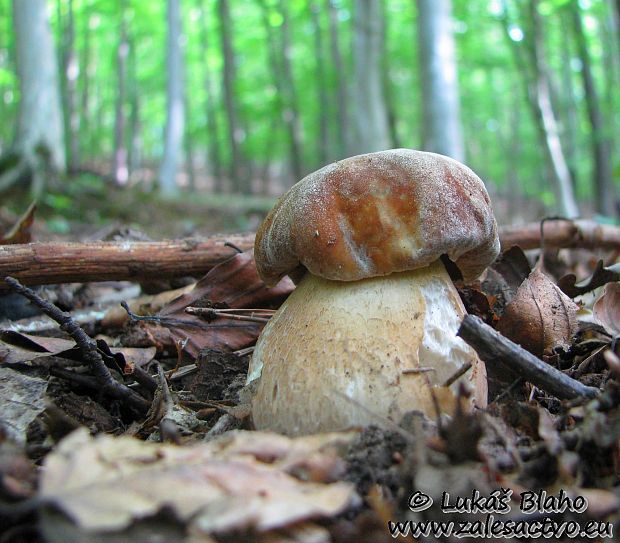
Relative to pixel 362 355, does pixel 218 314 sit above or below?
below

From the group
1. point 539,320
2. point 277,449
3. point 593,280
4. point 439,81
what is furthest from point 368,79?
point 277,449

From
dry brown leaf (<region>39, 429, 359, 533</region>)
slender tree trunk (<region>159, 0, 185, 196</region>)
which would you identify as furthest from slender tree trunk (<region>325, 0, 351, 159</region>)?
dry brown leaf (<region>39, 429, 359, 533</region>)

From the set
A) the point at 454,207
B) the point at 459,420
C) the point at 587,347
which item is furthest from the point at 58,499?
the point at 587,347

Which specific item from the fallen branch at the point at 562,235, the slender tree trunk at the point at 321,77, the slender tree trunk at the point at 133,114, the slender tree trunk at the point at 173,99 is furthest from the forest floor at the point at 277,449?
the slender tree trunk at the point at 133,114

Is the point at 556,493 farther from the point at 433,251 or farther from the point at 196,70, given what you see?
the point at 196,70

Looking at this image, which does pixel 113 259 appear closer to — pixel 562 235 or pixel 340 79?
pixel 562 235

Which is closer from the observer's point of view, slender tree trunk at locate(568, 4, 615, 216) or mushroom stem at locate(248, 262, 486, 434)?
mushroom stem at locate(248, 262, 486, 434)

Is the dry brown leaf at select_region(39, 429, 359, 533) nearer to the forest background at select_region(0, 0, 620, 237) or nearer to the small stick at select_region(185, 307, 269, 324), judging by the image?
the small stick at select_region(185, 307, 269, 324)
